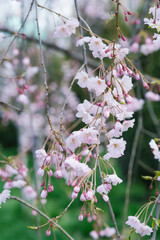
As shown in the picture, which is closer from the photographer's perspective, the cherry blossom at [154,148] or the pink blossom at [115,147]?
the pink blossom at [115,147]

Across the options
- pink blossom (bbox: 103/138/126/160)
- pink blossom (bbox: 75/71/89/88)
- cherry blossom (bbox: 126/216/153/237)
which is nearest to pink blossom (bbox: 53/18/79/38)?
pink blossom (bbox: 75/71/89/88)

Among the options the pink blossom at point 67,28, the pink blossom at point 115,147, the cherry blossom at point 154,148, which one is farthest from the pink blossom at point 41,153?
the pink blossom at point 67,28

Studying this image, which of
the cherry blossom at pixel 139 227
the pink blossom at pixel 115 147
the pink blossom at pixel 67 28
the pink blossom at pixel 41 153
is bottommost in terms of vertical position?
the cherry blossom at pixel 139 227

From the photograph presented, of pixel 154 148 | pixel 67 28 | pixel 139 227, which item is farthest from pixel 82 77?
pixel 139 227

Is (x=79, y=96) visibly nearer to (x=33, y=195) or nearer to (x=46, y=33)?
(x=46, y=33)

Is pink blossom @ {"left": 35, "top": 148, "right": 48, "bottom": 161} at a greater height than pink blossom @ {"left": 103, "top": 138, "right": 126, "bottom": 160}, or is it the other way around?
pink blossom @ {"left": 35, "top": 148, "right": 48, "bottom": 161}

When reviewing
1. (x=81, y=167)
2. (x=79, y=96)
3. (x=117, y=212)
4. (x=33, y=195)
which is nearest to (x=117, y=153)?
(x=81, y=167)

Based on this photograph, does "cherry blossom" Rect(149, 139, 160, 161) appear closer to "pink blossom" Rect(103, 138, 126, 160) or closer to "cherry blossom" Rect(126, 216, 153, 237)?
"pink blossom" Rect(103, 138, 126, 160)

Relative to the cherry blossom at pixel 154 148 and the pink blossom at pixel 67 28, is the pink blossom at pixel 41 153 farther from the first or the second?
the pink blossom at pixel 67 28

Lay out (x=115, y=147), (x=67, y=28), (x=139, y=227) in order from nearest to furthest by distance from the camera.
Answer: (x=115, y=147) < (x=139, y=227) < (x=67, y=28)

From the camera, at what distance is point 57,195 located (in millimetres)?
6926

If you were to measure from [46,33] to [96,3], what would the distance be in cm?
244

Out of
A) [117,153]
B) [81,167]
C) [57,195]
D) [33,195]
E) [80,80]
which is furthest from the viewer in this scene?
[57,195]

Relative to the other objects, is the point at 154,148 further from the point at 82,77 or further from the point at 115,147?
the point at 82,77
